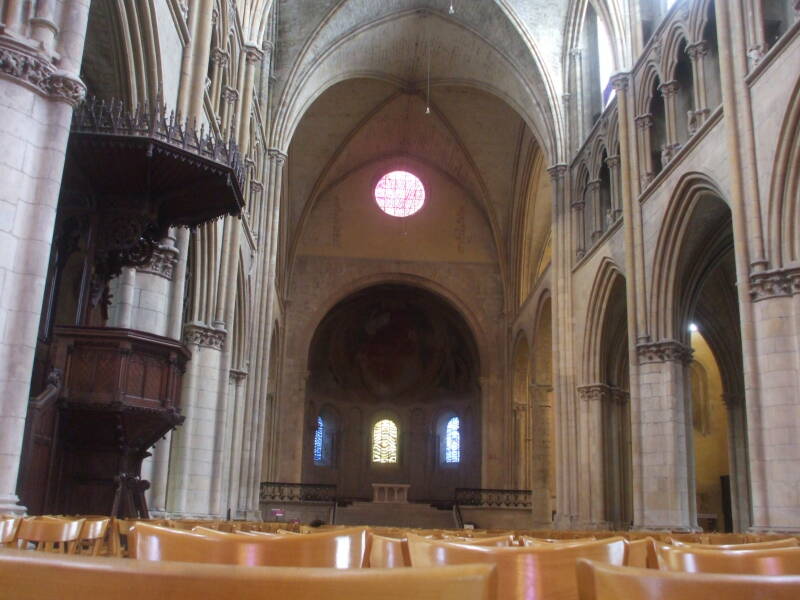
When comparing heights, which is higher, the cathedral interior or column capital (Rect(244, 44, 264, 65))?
column capital (Rect(244, 44, 264, 65))

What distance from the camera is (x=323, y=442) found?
1401 inches

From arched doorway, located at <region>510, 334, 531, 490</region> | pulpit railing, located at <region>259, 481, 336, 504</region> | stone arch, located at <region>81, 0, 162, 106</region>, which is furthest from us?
arched doorway, located at <region>510, 334, 531, 490</region>

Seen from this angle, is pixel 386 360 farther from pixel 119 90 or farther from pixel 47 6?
pixel 47 6

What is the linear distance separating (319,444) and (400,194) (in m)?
11.1

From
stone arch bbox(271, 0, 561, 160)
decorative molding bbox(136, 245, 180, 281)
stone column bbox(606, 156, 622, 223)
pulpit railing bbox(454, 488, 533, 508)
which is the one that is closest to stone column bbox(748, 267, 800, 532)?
stone column bbox(606, 156, 622, 223)

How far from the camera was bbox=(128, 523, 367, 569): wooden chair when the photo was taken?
195 centimetres

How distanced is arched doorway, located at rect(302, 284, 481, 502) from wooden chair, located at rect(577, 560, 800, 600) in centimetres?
3370

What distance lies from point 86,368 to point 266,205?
14.0 metres

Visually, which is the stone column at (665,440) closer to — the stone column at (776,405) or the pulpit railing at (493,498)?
the stone column at (776,405)

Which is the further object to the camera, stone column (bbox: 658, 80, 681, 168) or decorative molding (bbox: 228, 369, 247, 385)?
decorative molding (bbox: 228, 369, 247, 385)

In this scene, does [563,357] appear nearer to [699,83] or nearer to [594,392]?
[594,392]

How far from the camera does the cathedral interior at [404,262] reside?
27.1 ft

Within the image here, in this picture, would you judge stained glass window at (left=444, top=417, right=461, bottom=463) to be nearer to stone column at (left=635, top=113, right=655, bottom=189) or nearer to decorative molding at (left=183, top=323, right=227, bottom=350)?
stone column at (left=635, top=113, right=655, bottom=189)

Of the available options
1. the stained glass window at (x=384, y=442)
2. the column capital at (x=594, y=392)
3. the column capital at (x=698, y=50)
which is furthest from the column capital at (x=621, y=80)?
the stained glass window at (x=384, y=442)
